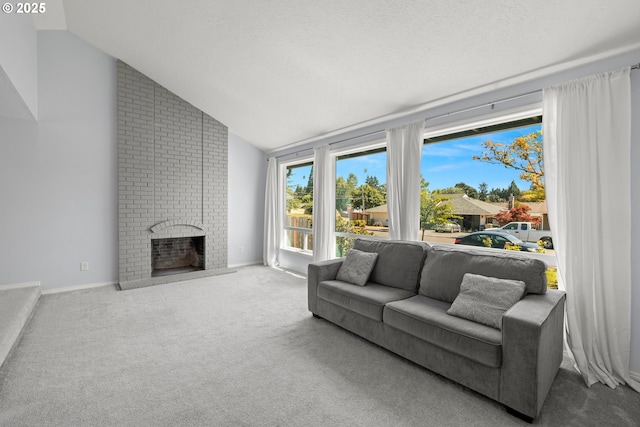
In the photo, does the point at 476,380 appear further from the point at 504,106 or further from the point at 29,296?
the point at 29,296

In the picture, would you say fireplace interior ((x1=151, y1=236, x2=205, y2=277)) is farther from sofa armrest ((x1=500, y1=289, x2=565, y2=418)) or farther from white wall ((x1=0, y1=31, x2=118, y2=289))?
sofa armrest ((x1=500, y1=289, x2=565, y2=418))

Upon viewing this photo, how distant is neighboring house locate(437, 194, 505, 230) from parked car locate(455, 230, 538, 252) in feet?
0.26

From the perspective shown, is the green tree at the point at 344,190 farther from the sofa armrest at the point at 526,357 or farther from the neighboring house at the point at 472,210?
the sofa armrest at the point at 526,357

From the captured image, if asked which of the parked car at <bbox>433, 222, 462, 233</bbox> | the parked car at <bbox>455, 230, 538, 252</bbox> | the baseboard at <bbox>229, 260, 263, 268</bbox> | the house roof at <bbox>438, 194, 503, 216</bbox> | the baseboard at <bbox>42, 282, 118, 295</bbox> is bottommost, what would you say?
the baseboard at <bbox>42, 282, 118, 295</bbox>

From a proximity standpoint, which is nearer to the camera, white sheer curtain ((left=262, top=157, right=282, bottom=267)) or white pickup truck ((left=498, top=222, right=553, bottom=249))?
white pickup truck ((left=498, top=222, right=553, bottom=249))

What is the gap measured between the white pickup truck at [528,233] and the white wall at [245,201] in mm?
4602

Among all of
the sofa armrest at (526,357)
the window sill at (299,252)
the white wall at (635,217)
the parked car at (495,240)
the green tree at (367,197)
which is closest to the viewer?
the sofa armrest at (526,357)

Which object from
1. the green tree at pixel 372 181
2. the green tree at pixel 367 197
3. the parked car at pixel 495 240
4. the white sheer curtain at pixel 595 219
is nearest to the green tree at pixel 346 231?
the green tree at pixel 367 197

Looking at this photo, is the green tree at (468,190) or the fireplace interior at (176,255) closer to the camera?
the green tree at (468,190)

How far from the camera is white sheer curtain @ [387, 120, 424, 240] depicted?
3482 mm

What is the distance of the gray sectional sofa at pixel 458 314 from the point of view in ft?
6.02

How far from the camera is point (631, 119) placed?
2252 mm

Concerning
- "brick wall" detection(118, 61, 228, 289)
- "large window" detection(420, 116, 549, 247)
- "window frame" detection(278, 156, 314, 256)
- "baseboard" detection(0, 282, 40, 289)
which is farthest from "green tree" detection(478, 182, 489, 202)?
"baseboard" detection(0, 282, 40, 289)

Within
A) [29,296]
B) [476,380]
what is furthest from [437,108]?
[29,296]
